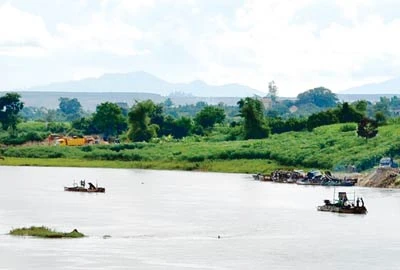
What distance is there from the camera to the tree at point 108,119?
6747 inches

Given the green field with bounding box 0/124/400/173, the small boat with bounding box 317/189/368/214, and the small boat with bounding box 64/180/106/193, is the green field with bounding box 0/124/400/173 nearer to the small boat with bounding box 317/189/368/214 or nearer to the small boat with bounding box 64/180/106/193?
the small boat with bounding box 64/180/106/193

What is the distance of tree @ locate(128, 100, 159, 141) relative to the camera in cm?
15512

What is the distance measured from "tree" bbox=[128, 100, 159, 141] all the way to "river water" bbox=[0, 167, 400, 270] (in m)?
45.6

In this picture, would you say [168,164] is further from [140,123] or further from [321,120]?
[321,120]

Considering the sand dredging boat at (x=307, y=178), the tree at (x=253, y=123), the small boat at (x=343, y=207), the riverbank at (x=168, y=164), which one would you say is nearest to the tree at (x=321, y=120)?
the tree at (x=253, y=123)

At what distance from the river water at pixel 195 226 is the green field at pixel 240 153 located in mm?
16290

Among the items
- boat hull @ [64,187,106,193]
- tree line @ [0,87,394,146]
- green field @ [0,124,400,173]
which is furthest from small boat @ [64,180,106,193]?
tree line @ [0,87,394,146]

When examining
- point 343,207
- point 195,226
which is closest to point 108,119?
point 343,207

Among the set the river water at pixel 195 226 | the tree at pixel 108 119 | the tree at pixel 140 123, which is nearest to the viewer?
the river water at pixel 195 226

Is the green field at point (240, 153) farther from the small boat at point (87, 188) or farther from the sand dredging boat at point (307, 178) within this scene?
the small boat at point (87, 188)

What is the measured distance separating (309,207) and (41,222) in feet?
73.0

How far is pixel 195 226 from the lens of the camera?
69.4 metres

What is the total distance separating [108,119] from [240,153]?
43216mm

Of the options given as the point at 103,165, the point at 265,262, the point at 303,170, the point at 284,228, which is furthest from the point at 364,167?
the point at 265,262
